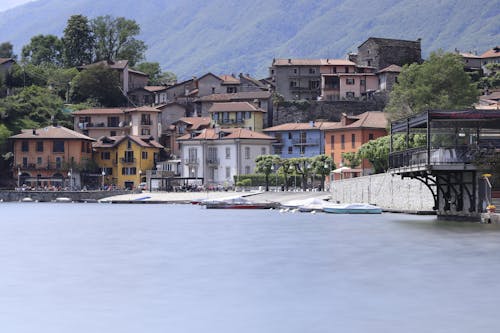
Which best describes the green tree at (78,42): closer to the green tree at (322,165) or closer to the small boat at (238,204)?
the green tree at (322,165)

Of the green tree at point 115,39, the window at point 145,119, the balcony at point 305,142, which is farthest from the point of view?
the green tree at point 115,39

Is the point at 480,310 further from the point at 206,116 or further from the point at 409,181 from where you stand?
the point at 206,116

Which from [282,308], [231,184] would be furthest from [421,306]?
[231,184]

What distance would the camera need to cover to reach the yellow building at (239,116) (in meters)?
131

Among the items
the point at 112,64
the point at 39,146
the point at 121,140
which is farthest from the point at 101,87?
the point at 39,146

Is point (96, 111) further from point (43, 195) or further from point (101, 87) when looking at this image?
point (43, 195)

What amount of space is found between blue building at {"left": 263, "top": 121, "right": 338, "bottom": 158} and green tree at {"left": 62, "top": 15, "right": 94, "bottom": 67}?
45611mm

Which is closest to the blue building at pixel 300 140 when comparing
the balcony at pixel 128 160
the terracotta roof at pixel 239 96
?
the terracotta roof at pixel 239 96

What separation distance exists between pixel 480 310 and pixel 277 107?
Result: 10962 centimetres

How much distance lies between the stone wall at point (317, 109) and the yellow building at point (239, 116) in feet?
10.2

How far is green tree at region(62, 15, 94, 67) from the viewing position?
158m

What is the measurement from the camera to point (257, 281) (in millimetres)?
30750

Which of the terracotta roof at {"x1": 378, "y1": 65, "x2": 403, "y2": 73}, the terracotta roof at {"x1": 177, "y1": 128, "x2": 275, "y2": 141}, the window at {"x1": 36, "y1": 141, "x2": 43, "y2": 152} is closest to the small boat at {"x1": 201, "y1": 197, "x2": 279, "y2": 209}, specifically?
the terracotta roof at {"x1": 177, "y1": 128, "x2": 275, "y2": 141}

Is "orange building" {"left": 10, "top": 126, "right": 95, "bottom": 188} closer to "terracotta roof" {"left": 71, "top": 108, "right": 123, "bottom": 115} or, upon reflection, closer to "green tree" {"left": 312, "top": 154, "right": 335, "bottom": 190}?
"terracotta roof" {"left": 71, "top": 108, "right": 123, "bottom": 115}
